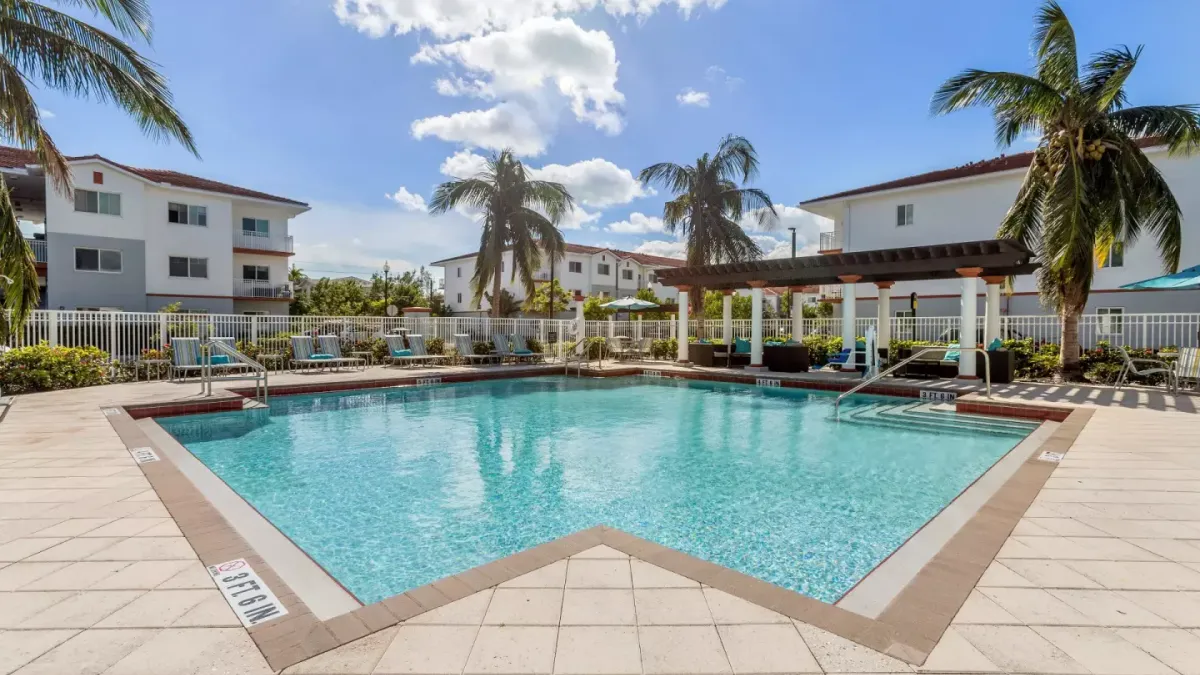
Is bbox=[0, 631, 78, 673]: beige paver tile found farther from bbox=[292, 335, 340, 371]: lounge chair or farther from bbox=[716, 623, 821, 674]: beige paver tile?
bbox=[292, 335, 340, 371]: lounge chair

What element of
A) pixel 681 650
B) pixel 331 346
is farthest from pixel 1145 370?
pixel 331 346

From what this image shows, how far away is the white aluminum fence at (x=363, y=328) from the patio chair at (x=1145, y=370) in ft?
4.27

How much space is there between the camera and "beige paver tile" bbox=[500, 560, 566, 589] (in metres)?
2.83

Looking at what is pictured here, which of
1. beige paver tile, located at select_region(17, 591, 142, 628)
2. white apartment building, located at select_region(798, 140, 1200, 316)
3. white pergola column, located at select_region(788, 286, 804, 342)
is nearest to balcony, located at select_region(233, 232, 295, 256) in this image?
white pergola column, located at select_region(788, 286, 804, 342)

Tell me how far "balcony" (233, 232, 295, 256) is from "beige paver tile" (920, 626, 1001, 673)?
30.7 meters

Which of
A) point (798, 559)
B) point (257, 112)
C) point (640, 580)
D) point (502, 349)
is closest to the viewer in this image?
point (640, 580)

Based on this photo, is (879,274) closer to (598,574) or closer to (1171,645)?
(1171,645)

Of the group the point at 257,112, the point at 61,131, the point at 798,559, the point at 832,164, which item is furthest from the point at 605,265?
the point at 798,559

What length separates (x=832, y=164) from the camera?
14656 millimetres

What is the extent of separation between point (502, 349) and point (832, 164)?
35.9 ft

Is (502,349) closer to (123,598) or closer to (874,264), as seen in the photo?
(874,264)

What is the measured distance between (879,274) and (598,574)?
47.4 feet

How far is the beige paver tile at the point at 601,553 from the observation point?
3263mm

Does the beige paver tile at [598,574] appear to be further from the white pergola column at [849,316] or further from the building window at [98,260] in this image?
the building window at [98,260]
